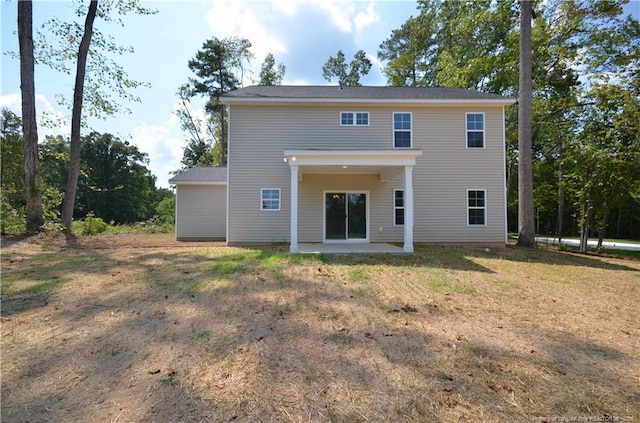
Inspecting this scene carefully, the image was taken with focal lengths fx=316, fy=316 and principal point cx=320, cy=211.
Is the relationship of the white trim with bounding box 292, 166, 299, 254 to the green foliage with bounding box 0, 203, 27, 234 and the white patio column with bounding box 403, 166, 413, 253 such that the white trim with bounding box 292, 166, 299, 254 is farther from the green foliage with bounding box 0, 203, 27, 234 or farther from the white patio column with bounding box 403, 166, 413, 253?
the green foliage with bounding box 0, 203, 27, 234

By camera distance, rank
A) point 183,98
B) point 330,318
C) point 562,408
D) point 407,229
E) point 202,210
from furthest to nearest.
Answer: point 183,98
point 202,210
point 407,229
point 330,318
point 562,408

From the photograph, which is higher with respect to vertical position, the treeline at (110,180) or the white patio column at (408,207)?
the treeline at (110,180)

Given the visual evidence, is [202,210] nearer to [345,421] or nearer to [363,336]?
[363,336]

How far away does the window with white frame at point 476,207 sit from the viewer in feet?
39.2

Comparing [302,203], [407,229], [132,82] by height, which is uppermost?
[132,82]

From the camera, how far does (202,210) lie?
14641mm

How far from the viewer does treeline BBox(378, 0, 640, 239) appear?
12453mm

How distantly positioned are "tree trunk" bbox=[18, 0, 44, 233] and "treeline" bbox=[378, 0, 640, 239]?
1994 centimetres

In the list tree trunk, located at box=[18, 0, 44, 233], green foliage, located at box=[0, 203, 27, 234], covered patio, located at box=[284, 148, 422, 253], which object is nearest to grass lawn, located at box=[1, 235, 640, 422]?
covered patio, located at box=[284, 148, 422, 253]

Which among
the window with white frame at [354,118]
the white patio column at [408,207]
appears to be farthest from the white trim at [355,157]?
the window with white frame at [354,118]

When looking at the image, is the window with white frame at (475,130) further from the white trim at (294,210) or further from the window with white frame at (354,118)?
the white trim at (294,210)

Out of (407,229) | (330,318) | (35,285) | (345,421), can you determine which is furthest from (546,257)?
(35,285)

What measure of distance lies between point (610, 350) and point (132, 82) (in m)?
18.4

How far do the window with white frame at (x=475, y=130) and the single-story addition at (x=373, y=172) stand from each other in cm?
4
